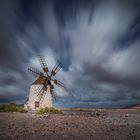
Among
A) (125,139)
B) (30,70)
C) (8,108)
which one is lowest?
(125,139)

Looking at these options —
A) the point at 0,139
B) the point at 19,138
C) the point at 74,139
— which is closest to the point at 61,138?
the point at 74,139

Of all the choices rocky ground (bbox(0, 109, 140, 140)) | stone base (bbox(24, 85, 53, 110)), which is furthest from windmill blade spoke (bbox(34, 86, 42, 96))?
rocky ground (bbox(0, 109, 140, 140))

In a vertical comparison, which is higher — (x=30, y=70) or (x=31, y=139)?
(x=30, y=70)

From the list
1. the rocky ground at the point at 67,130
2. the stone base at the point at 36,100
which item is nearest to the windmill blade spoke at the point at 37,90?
the stone base at the point at 36,100

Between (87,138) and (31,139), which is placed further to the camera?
(87,138)

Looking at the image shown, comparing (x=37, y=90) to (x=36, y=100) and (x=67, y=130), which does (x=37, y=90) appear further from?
(x=67, y=130)

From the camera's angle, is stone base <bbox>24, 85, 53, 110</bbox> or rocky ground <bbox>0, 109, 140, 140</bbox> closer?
rocky ground <bbox>0, 109, 140, 140</bbox>

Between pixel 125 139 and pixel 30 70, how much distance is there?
98.9 feet

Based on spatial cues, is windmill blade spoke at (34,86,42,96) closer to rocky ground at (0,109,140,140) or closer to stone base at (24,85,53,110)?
stone base at (24,85,53,110)

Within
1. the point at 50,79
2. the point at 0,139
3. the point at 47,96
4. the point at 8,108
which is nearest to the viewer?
the point at 0,139

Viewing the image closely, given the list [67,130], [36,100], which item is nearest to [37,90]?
[36,100]

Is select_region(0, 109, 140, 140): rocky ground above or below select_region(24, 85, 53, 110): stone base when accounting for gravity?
below

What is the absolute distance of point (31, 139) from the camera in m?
7.75

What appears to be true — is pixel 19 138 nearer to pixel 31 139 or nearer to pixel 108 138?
pixel 31 139
